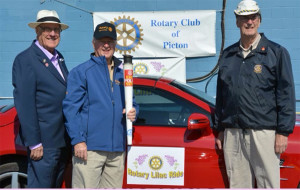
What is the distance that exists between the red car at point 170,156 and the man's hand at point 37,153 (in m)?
0.46

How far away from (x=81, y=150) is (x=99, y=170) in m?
0.24

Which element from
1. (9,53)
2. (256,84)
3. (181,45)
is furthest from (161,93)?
(9,53)

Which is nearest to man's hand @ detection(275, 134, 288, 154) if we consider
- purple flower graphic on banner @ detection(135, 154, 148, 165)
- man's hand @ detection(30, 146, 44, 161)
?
purple flower graphic on banner @ detection(135, 154, 148, 165)

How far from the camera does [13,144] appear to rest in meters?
3.46

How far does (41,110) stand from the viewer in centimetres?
295

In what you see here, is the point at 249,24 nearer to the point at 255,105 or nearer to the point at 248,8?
the point at 248,8

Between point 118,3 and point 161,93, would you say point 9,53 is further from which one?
point 161,93

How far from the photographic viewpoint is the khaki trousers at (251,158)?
297cm

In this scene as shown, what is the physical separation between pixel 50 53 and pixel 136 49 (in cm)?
452

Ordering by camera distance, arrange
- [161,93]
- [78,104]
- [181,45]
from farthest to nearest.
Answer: [181,45] < [161,93] < [78,104]

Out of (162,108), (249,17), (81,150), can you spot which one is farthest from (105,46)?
(249,17)

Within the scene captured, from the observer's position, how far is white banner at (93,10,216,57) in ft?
24.4

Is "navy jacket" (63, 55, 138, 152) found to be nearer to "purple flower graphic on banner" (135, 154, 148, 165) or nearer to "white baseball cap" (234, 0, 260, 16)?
"purple flower graphic on banner" (135, 154, 148, 165)

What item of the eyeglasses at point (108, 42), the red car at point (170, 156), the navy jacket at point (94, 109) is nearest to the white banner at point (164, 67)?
the red car at point (170, 156)
